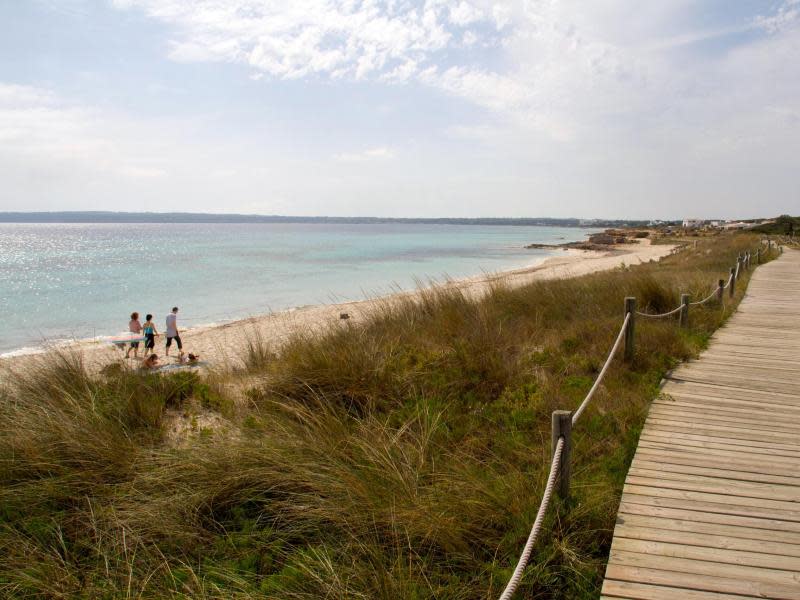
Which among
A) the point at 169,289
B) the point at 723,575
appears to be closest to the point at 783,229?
the point at 169,289

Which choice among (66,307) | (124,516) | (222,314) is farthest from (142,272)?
(124,516)

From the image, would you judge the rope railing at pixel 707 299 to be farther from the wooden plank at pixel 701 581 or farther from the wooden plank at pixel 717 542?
the wooden plank at pixel 701 581

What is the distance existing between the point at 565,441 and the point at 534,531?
2.70ft

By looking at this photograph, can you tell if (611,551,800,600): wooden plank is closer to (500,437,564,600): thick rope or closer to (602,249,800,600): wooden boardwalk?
(602,249,800,600): wooden boardwalk

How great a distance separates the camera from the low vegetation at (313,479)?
2.92 meters

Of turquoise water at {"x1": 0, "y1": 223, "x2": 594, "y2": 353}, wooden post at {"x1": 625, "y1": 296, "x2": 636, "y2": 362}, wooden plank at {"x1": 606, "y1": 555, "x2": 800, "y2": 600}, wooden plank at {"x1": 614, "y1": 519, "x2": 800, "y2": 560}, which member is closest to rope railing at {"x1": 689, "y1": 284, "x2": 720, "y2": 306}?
wooden post at {"x1": 625, "y1": 296, "x2": 636, "y2": 362}

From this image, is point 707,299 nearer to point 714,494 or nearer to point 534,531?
point 714,494

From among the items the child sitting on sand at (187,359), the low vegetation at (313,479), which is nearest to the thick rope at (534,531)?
the low vegetation at (313,479)

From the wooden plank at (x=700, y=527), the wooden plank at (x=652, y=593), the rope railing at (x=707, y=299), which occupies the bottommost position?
the wooden plank at (x=652, y=593)

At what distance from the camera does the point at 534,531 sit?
250 cm

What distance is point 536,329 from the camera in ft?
29.3

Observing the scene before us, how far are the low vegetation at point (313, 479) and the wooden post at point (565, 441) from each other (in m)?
0.13

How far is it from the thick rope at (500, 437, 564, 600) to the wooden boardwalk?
631mm

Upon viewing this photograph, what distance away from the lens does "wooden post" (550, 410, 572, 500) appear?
10.2 feet
